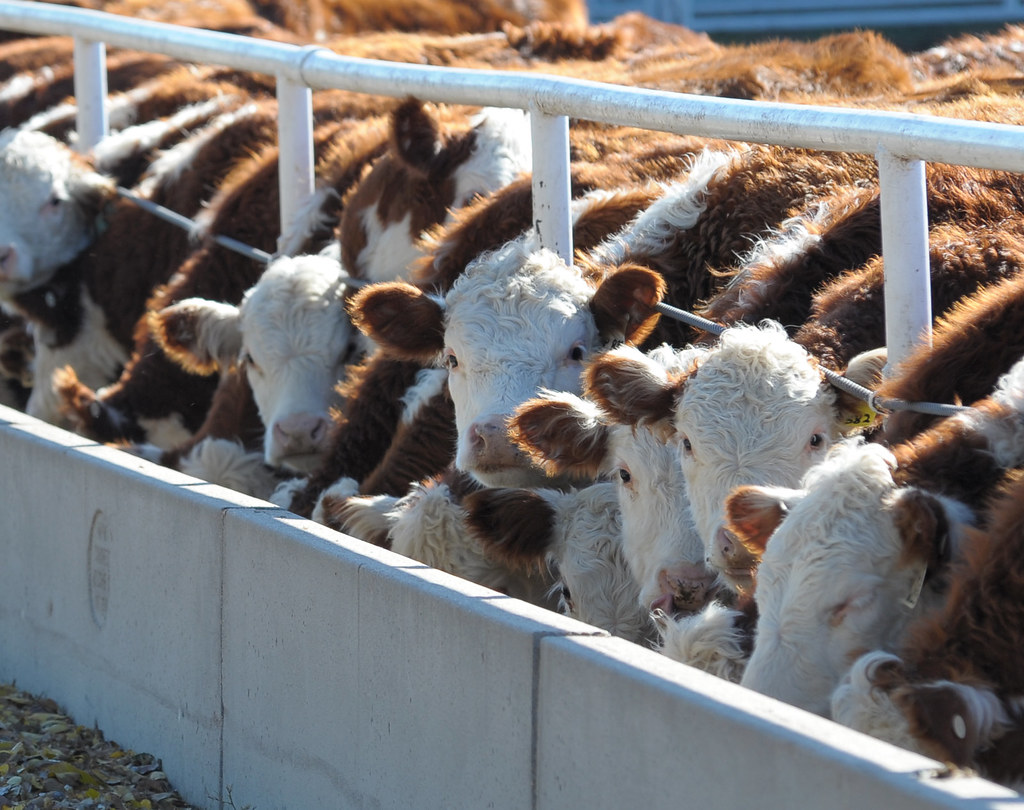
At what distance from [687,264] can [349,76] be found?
153 cm

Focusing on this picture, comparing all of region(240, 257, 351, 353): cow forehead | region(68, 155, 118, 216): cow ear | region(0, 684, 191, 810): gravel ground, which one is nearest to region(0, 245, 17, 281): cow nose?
region(68, 155, 118, 216): cow ear

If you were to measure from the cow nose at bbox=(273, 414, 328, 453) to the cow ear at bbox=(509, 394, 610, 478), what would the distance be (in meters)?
1.56

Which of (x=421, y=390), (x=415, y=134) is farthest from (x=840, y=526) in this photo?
(x=415, y=134)

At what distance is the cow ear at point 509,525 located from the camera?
153 inches

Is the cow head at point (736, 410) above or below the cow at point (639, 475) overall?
above

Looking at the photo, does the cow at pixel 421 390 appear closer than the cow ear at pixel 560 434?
No

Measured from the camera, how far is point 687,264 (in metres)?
4.69

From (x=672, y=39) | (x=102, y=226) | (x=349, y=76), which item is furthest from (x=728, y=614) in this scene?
(x=672, y=39)

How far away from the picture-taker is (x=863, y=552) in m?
2.75

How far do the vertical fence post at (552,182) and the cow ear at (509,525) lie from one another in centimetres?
93

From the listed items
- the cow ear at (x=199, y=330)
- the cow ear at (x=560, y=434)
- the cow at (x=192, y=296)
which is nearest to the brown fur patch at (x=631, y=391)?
the cow ear at (x=560, y=434)

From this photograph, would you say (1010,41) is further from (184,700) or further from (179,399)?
(184,700)

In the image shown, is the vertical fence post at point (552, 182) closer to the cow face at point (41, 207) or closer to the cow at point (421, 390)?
the cow at point (421, 390)

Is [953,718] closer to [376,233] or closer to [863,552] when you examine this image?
[863,552]
